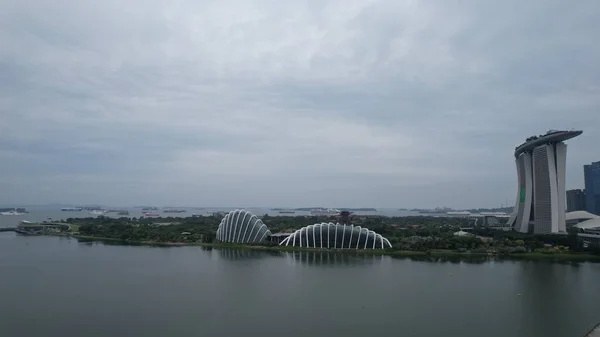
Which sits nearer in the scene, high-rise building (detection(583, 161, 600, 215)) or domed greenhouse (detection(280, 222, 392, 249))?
domed greenhouse (detection(280, 222, 392, 249))

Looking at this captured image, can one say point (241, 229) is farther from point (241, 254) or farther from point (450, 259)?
point (450, 259)

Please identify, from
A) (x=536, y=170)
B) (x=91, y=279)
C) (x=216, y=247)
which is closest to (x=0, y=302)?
(x=91, y=279)

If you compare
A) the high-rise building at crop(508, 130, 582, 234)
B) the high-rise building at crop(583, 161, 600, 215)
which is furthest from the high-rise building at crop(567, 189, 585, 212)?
the high-rise building at crop(508, 130, 582, 234)

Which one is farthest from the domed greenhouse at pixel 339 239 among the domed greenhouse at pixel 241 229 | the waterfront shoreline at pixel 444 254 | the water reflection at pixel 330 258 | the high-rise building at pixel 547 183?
the high-rise building at pixel 547 183

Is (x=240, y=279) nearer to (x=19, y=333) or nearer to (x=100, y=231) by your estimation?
(x=19, y=333)

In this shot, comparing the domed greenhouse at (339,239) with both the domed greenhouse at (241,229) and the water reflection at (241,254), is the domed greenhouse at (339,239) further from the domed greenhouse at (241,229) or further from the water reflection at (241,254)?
the domed greenhouse at (241,229)

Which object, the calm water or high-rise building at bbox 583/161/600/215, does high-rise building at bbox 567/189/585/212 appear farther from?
the calm water

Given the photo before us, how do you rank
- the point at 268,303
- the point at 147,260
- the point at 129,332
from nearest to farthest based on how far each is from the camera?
the point at 129,332 < the point at 268,303 < the point at 147,260
